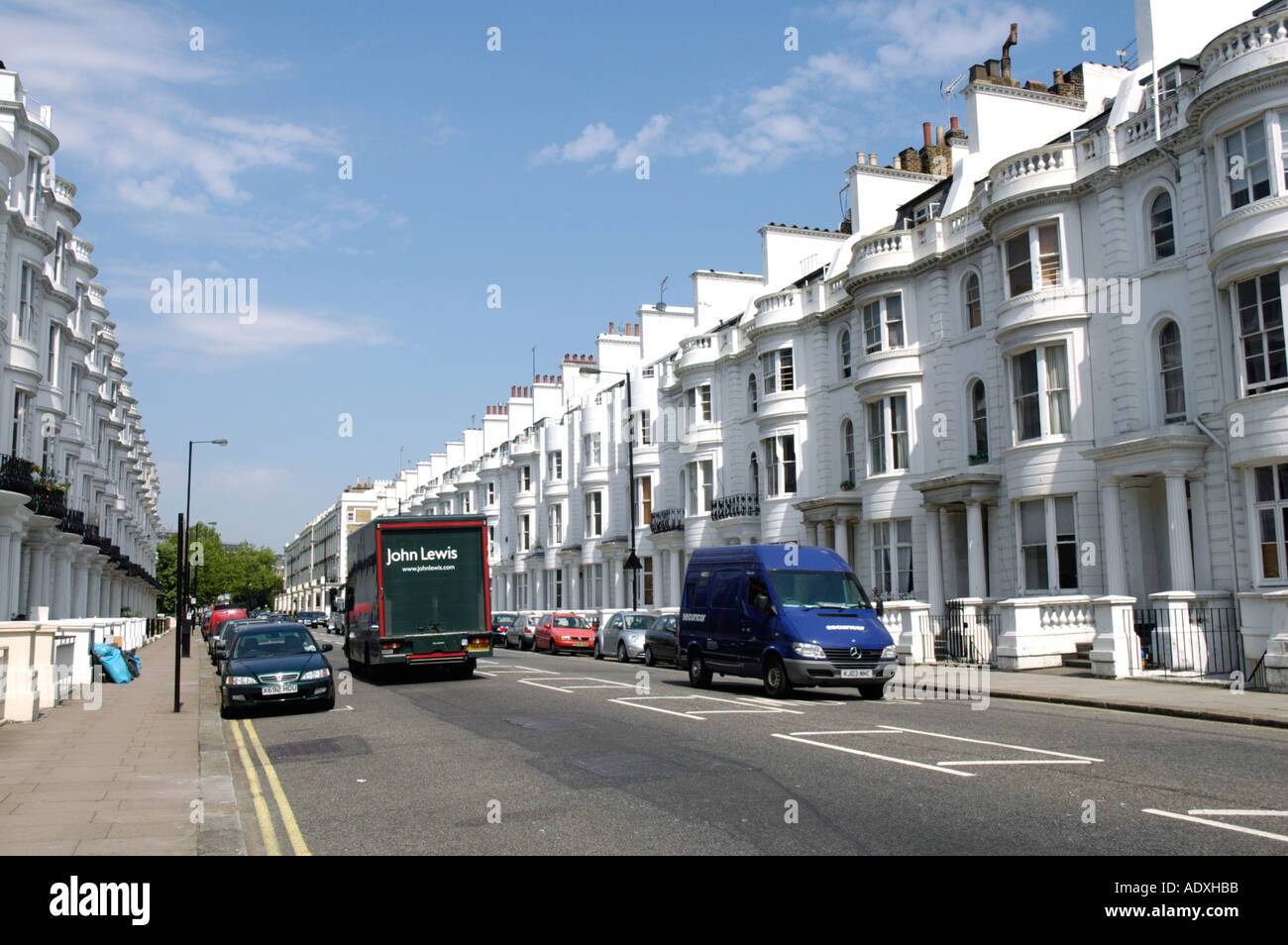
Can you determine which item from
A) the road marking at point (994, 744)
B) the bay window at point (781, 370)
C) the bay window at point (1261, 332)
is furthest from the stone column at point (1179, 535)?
the bay window at point (781, 370)

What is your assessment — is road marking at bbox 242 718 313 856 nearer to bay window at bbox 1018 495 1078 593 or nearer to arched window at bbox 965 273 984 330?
bay window at bbox 1018 495 1078 593

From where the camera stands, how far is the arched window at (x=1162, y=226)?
22.0 m

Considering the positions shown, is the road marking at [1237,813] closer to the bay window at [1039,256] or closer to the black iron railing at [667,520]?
the bay window at [1039,256]

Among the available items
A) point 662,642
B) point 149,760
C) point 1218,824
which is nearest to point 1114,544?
point 662,642

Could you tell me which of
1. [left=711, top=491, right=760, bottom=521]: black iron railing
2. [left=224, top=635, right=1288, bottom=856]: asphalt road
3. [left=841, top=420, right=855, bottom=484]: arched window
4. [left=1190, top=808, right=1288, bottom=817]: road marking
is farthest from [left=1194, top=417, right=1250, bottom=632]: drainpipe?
[left=711, top=491, right=760, bottom=521]: black iron railing

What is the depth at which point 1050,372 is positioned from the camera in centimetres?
2416

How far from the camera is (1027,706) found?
1628cm

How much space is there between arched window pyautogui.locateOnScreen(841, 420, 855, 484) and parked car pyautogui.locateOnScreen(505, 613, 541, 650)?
13425 millimetres

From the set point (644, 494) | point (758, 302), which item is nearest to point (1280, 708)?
point (758, 302)

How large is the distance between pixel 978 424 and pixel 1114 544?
607cm

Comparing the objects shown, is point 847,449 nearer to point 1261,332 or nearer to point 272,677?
point 1261,332

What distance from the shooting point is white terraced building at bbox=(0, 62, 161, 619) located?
2923cm

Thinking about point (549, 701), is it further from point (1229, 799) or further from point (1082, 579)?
point (1082, 579)
